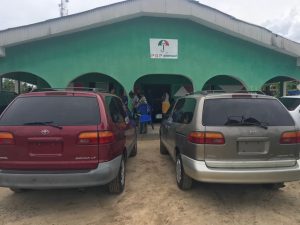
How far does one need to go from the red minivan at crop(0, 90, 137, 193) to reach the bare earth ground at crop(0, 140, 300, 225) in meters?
0.52

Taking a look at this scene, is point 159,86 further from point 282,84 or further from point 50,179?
point 50,179

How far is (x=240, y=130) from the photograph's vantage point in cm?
438

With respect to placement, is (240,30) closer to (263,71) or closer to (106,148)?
(263,71)

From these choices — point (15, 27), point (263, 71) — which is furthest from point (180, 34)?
point (15, 27)

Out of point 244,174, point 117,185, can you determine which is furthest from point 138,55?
point 244,174

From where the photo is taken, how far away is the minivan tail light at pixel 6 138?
4.14 meters

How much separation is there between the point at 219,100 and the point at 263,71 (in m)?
8.89

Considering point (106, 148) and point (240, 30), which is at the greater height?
point (240, 30)

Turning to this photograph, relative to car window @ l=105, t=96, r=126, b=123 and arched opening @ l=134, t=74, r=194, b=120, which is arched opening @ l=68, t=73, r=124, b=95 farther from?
car window @ l=105, t=96, r=126, b=123

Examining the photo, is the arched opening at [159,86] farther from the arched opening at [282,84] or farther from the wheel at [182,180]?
the wheel at [182,180]

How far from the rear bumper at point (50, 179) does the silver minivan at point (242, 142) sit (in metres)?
1.48

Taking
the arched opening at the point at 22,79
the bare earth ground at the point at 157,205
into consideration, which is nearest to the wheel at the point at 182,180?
the bare earth ground at the point at 157,205

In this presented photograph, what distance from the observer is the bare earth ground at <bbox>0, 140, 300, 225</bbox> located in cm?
415

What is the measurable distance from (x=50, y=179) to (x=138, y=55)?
801 cm
